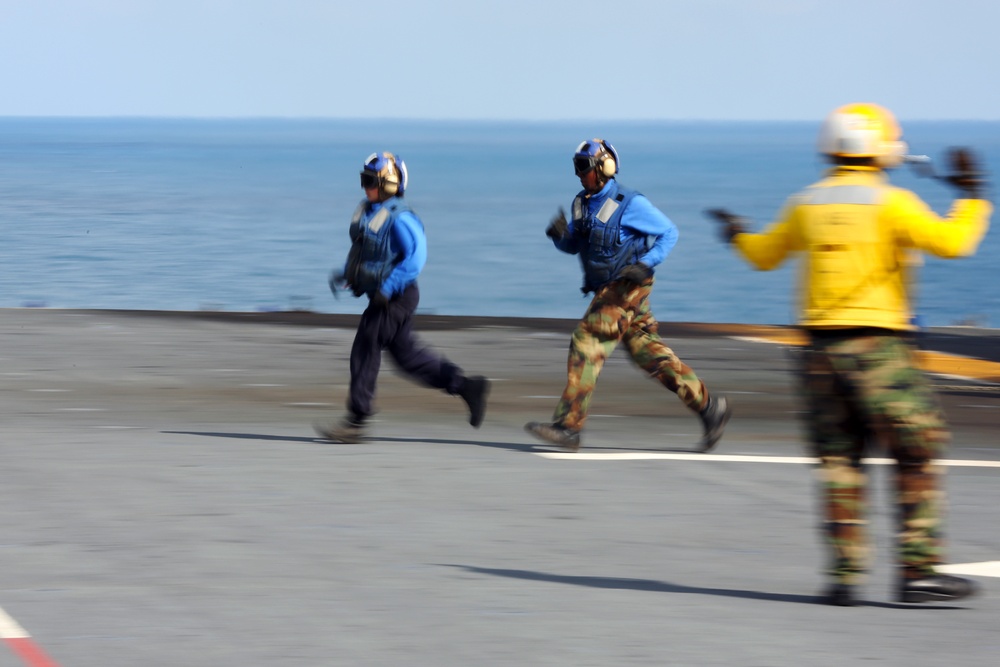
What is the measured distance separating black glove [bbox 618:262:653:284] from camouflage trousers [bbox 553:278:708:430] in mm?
68

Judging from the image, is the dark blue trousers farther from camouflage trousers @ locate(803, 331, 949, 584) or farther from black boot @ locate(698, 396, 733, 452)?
camouflage trousers @ locate(803, 331, 949, 584)

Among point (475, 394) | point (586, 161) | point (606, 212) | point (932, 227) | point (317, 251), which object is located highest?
point (586, 161)

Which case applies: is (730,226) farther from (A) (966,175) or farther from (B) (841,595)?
(B) (841,595)

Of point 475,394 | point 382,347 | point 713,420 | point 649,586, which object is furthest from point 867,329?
point 475,394

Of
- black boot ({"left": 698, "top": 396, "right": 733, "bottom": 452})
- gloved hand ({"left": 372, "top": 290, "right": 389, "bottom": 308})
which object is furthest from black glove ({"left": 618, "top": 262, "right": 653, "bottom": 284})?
gloved hand ({"left": 372, "top": 290, "right": 389, "bottom": 308})

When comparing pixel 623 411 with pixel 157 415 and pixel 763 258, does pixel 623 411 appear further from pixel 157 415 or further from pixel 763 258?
pixel 763 258

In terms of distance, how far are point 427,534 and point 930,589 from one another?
2243 millimetres

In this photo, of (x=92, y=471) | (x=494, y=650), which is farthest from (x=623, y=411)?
(x=494, y=650)

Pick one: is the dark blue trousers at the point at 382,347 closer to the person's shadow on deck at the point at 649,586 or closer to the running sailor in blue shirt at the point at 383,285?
the running sailor in blue shirt at the point at 383,285

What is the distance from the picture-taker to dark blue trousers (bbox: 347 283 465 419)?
983 cm

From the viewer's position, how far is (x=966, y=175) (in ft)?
19.7

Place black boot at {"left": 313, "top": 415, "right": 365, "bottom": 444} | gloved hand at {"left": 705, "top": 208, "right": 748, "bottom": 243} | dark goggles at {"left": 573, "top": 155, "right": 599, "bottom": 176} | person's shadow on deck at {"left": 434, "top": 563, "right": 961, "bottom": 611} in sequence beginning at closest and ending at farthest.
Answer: person's shadow on deck at {"left": 434, "top": 563, "right": 961, "bottom": 611}, gloved hand at {"left": 705, "top": 208, "right": 748, "bottom": 243}, dark goggles at {"left": 573, "top": 155, "right": 599, "bottom": 176}, black boot at {"left": 313, "top": 415, "right": 365, "bottom": 444}

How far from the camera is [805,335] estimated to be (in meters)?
6.17

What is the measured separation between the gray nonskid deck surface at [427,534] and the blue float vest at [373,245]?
0.97m
